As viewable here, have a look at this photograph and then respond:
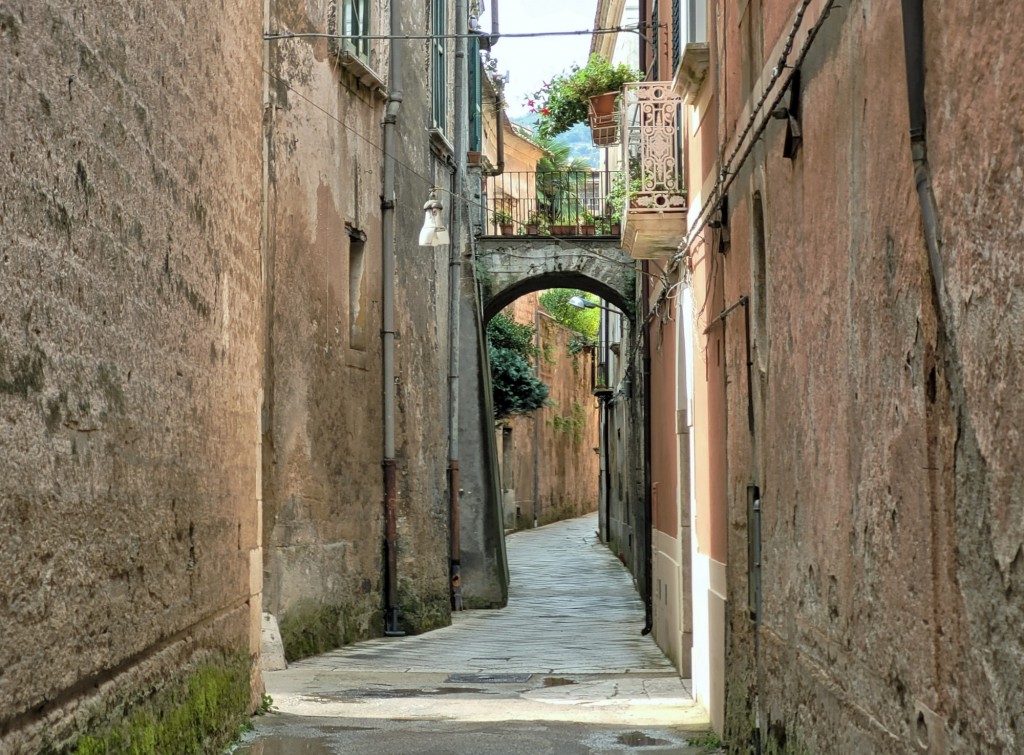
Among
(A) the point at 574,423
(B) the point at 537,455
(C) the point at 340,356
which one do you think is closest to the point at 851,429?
(C) the point at 340,356

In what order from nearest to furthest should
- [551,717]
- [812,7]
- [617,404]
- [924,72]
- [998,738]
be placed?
[998,738], [924,72], [812,7], [551,717], [617,404]

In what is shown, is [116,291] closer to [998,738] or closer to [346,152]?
[998,738]

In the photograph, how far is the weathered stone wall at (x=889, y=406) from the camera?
10.5 feet

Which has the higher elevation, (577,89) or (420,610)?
(577,89)

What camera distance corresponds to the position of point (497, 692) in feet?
36.2

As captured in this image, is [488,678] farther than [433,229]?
No

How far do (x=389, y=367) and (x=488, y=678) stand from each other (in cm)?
444

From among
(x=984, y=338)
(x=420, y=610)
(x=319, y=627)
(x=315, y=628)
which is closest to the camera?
(x=984, y=338)

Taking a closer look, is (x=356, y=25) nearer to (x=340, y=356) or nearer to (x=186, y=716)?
(x=340, y=356)

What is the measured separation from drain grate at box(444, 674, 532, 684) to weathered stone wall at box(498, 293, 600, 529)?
22717 millimetres

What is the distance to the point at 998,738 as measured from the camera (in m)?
3.19

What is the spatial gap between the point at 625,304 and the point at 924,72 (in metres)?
17.3

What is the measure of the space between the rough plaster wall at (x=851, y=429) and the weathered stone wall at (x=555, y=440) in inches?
1122

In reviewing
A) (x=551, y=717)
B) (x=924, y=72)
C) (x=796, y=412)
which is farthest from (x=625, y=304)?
(x=924, y=72)
